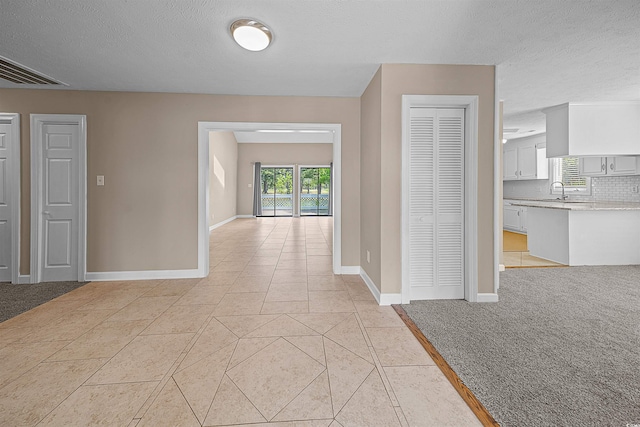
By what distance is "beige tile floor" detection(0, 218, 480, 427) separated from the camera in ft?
4.89

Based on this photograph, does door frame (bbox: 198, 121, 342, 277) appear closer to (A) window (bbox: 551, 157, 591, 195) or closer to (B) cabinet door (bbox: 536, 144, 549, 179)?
(A) window (bbox: 551, 157, 591, 195)

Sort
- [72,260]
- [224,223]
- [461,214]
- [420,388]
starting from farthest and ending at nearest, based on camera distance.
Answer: [224,223] < [72,260] < [461,214] < [420,388]

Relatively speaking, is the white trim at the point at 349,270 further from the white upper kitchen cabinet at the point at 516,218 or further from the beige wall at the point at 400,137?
the white upper kitchen cabinet at the point at 516,218

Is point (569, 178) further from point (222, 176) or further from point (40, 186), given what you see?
point (40, 186)

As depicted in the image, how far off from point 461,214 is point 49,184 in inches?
196

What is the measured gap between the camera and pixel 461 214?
3.07m

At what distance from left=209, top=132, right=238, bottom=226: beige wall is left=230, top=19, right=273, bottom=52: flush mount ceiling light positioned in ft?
20.5

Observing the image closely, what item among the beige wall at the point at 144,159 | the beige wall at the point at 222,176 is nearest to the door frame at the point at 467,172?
the beige wall at the point at 144,159

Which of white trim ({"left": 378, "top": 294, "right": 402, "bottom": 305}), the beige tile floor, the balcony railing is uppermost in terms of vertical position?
the balcony railing

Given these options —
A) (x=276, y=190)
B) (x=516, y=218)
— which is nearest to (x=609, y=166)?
(x=516, y=218)

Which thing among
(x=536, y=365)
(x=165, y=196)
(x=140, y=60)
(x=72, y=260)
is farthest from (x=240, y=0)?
(x=72, y=260)

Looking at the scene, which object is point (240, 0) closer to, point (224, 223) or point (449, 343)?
point (449, 343)

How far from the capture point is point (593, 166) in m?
5.43

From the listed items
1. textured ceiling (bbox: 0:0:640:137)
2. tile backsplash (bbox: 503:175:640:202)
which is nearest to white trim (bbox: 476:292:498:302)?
textured ceiling (bbox: 0:0:640:137)
